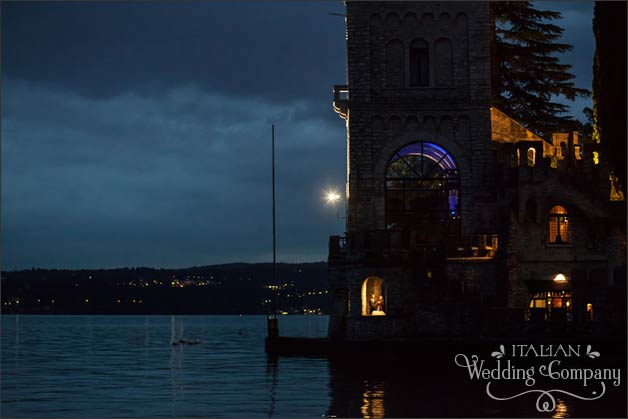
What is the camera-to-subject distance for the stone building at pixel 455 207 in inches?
2109

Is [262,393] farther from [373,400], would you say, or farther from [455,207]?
[455,207]

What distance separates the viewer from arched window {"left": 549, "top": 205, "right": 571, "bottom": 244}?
185 feet

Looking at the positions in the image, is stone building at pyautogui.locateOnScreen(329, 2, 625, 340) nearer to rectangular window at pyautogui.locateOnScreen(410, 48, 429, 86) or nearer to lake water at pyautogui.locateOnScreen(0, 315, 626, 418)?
rectangular window at pyautogui.locateOnScreen(410, 48, 429, 86)

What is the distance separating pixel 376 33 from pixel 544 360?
1909 centimetres

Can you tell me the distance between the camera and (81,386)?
52.8 m

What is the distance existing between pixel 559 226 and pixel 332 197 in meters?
13.9

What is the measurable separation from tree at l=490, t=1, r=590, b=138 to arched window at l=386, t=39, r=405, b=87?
20611 millimetres

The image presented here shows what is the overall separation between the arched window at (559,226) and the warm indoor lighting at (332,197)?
43.1 feet

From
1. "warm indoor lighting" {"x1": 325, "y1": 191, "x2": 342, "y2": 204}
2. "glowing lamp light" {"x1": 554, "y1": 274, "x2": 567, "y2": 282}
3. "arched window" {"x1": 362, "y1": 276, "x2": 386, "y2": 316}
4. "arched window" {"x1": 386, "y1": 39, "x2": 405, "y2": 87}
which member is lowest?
"arched window" {"x1": 362, "y1": 276, "x2": 386, "y2": 316}

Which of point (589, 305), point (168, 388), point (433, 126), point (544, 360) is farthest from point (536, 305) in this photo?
point (168, 388)

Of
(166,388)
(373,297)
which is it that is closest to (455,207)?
(373,297)

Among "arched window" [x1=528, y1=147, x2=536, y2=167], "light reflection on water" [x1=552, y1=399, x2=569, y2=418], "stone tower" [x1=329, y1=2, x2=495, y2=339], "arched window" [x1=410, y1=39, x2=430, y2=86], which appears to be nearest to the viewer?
"light reflection on water" [x1=552, y1=399, x2=569, y2=418]

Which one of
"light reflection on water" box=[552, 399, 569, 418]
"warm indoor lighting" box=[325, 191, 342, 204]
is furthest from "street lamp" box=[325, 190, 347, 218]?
"light reflection on water" box=[552, 399, 569, 418]

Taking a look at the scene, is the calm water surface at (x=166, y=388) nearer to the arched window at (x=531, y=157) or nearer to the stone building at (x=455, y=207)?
the stone building at (x=455, y=207)
